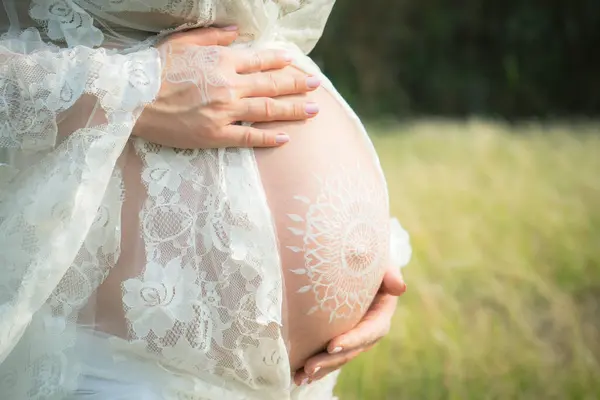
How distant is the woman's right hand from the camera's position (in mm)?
1083

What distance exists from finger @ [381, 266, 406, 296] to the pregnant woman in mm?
181

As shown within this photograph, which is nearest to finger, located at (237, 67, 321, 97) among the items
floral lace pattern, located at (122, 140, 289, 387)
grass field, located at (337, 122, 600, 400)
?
floral lace pattern, located at (122, 140, 289, 387)

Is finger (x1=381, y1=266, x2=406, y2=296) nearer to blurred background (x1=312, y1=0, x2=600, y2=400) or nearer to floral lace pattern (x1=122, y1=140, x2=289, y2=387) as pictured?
floral lace pattern (x1=122, y1=140, x2=289, y2=387)

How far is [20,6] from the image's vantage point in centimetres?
115

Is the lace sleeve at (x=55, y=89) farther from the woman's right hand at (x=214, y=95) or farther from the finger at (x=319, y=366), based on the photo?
the finger at (x=319, y=366)

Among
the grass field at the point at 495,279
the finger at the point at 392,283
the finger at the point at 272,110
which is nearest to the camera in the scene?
the finger at the point at 272,110

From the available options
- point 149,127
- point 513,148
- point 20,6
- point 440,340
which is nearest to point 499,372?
point 440,340

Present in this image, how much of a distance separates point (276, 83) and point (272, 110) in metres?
0.05

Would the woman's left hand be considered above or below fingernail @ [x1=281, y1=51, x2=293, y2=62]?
below

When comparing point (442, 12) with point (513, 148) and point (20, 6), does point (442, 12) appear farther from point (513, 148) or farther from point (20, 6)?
point (20, 6)

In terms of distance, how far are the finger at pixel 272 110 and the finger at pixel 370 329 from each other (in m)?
0.36

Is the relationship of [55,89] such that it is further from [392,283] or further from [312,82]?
[392,283]

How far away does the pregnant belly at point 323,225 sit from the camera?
115cm

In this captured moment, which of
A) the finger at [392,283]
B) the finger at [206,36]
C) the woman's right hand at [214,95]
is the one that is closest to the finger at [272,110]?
the woman's right hand at [214,95]
